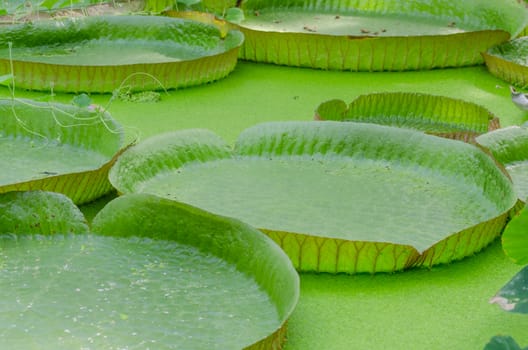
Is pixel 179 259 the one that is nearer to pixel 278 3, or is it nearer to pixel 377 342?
pixel 377 342

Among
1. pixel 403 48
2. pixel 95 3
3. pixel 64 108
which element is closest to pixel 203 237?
pixel 64 108

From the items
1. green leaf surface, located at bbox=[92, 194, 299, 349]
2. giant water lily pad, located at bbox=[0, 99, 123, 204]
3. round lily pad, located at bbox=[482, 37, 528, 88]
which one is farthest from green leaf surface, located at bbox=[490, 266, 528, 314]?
round lily pad, located at bbox=[482, 37, 528, 88]

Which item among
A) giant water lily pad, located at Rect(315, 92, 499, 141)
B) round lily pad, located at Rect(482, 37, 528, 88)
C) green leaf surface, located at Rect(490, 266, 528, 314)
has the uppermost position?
green leaf surface, located at Rect(490, 266, 528, 314)

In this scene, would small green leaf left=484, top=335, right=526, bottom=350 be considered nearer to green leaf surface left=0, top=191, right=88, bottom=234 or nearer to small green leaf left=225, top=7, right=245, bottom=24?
green leaf surface left=0, top=191, right=88, bottom=234

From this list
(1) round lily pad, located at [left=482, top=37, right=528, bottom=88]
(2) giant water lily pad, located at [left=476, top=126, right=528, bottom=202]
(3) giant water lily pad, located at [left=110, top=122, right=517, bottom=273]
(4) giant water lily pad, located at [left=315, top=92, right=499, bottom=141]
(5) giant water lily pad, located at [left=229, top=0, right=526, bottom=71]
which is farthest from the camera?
(5) giant water lily pad, located at [left=229, top=0, right=526, bottom=71]

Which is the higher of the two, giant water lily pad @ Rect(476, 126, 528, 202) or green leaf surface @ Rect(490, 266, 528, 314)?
green leaf surface @ Rect(490, 266, 528, 314)
